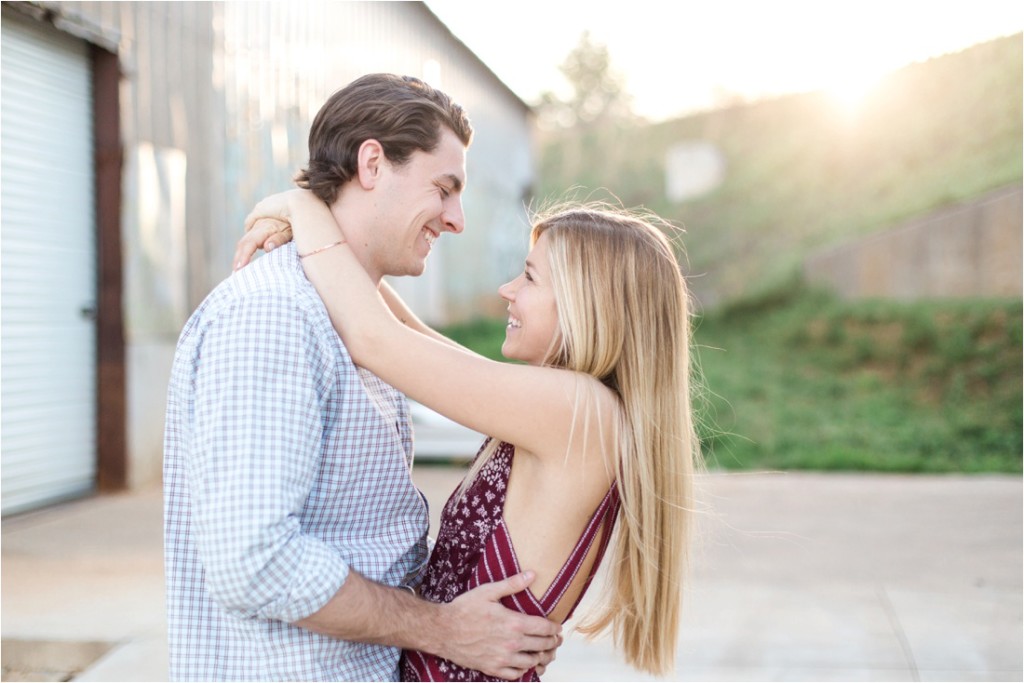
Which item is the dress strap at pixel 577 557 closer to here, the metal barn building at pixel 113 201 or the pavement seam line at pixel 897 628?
the pavement seam line at pixel 897 628

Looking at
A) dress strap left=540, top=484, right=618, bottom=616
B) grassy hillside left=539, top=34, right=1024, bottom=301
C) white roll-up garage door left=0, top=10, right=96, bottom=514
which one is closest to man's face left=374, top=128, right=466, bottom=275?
dress strap left=540, top=484, right=618, bottom=616

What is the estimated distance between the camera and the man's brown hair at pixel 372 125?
6.73ft

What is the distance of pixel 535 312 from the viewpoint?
83.4 inches

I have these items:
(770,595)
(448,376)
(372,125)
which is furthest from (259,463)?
(770,595)

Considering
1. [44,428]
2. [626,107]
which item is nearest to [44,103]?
[44,428]

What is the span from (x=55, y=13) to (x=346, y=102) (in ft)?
17.4

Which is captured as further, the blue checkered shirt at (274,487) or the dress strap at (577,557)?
the dress strap at (577,557)

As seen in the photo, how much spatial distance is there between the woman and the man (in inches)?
2.7

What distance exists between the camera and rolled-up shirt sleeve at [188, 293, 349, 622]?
5.21ft

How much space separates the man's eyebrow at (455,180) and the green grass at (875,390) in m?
5.74

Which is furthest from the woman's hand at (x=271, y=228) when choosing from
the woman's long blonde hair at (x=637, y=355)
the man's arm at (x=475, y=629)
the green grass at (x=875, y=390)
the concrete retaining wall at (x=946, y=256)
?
the concrete retaining wall at (x=946, y=256)

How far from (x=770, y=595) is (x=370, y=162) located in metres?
3.71

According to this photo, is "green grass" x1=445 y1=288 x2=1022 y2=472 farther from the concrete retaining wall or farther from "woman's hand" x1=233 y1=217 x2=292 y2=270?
"woman's hand" x1=233 y1=217 x2=292 y2=270

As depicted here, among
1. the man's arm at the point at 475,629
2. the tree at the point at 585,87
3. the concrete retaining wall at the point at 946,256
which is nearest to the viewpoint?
the man's arm at the point at 475,629
